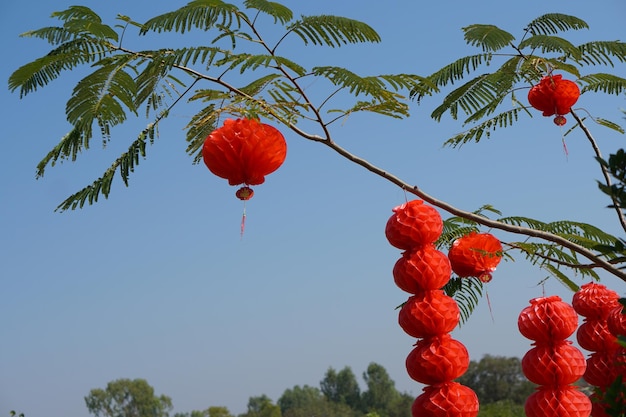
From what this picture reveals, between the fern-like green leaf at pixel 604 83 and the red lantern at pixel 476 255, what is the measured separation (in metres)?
1.22

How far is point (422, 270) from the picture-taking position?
2.68 meters

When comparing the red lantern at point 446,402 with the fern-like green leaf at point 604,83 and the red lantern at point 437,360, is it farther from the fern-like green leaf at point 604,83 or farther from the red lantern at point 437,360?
the fern-like green leaf at point 604,83

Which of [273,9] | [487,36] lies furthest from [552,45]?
[273,9]

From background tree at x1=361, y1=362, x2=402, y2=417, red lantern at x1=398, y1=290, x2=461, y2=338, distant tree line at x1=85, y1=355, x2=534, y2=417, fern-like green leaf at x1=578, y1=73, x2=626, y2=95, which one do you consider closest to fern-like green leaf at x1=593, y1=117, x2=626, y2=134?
fern-like green leaf at x1=578, y1=73, x2=626, y2=95

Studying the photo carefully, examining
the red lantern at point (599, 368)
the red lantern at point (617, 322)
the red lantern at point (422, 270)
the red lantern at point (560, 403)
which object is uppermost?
the red lantern at point (422, 270)

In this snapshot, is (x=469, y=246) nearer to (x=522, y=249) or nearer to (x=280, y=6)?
(x=522, y=249)

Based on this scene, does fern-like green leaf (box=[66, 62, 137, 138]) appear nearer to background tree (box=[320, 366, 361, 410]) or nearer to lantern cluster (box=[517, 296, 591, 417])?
lantern cluster (box=[517, 296, 591, 417])

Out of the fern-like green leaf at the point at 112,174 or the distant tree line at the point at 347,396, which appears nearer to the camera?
the fern-like green leaf at the point at 112,174

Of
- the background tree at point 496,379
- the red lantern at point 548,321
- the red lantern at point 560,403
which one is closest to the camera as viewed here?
the red lantern at point 560,403

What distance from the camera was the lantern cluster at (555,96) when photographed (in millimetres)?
3482

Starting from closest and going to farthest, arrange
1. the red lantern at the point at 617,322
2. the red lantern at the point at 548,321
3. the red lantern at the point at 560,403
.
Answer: the red lantern at the point at 617,322 → the red lantern at the point at 560,403 → the red lantern at the point at 548,321

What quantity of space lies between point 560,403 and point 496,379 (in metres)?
17.9

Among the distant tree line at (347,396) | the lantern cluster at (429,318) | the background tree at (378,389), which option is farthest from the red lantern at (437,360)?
the background tree at (378,389)

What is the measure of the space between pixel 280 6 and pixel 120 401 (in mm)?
24660
